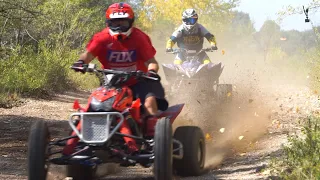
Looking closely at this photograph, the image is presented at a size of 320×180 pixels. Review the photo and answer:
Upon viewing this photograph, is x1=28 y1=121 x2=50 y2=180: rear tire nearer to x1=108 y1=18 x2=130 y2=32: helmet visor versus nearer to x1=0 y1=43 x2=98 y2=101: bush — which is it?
x1=108 y1=18 x2=130 y2=32: helmet visor

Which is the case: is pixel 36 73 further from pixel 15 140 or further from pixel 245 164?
pixel 245 164

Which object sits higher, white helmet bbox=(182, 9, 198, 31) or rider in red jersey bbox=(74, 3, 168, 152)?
white helmet bbox=(182, 9, 198, 31)

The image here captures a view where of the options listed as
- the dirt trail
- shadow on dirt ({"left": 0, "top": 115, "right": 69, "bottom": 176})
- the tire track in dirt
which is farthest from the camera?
shadow on dirt ({"left": 0, "top": 115, "right": 69, "bottom": 176})

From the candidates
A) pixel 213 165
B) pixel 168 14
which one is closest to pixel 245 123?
pixel 213 165

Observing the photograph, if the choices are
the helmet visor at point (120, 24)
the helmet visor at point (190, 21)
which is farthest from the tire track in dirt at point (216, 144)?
the helmet visor at point (190, 21)

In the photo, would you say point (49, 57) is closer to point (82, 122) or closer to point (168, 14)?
point (82, 122)

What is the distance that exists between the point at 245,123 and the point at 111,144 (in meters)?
6.12

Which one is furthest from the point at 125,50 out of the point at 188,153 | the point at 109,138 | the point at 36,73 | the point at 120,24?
the point at 36,73

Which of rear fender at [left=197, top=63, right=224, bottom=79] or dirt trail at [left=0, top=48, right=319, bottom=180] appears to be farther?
rear fender at [left=197, top=63, right=224, bottom=79]

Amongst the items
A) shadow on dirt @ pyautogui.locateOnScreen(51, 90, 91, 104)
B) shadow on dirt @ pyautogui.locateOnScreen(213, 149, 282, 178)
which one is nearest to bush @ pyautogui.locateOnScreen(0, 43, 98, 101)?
shadow on dirt @ pyautogui.locateOnScreen(51, 90, 91, 104)

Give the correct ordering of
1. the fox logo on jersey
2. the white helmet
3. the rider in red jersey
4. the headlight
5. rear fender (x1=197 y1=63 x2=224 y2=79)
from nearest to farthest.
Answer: the headlight < the rider in red jersey < the fox logo on jersey < rear fender (x1=197 y1=63 x2=224 y2=79) < the white helmet

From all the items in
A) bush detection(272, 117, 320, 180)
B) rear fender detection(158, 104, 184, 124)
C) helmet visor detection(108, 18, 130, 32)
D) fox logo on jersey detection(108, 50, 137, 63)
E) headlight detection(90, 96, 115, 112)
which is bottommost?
bush detection(272, 117, 320, 180)

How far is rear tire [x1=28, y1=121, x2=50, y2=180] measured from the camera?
5.96 m

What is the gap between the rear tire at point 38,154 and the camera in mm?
5957
